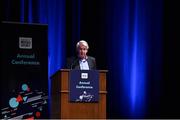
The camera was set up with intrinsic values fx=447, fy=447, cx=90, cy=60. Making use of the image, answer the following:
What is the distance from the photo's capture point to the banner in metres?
6.46

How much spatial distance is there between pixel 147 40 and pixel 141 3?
0.69 metres

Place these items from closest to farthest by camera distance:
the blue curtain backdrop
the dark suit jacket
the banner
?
1. the dark suit jacket
2. the banner
3. the blue curtain backdrop

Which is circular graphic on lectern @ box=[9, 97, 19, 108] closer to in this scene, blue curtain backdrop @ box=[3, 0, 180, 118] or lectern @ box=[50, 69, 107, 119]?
blue curtain backdrop @ box=[3, 0, 180, 118]

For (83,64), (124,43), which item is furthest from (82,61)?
(124,43)

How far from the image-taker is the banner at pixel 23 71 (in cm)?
646

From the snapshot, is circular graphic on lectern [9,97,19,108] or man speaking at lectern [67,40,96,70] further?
circular graphic on lectern [9,97,19,108]

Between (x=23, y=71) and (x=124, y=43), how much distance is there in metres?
2.22

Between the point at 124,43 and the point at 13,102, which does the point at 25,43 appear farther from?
the point at 124,43

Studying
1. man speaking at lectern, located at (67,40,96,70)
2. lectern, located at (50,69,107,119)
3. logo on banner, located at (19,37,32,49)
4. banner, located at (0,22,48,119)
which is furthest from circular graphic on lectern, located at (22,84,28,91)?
lectern, located at (50,69,107,119)

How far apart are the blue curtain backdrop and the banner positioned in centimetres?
94

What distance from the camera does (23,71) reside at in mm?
6516

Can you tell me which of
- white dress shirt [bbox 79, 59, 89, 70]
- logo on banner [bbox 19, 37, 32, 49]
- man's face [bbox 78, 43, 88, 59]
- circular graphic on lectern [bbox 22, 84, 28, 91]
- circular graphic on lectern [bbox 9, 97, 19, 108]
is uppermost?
logo on banner [bbox 19, 37, 32, 49]

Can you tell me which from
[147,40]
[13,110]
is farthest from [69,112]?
[147,40]

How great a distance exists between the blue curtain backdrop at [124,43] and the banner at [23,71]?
940 millimetres
